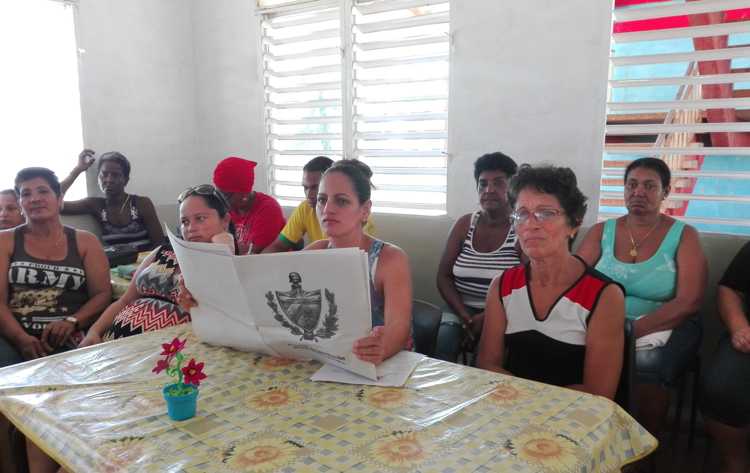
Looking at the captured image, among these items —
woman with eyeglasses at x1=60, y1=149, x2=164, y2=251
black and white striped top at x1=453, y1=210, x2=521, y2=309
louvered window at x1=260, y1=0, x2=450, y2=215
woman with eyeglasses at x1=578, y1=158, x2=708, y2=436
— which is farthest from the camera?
woman with eyeglasses at x1=60, y1=149, x2=164, y2=251

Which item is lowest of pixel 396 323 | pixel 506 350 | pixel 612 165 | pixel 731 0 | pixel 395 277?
pixel 506 350

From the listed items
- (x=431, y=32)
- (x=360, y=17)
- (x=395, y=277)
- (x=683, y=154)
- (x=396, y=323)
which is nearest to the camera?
(x=396, y=323)

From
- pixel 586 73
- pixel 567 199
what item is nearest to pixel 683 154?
pixel 586 73

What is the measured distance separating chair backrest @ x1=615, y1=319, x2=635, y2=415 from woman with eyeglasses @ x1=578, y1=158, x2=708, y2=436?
0.73 m

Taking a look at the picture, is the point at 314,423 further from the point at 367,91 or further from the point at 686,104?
the point at 367,91

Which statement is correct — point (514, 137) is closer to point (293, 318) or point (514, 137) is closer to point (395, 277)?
point (395, 277)

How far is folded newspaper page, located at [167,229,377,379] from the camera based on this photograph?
4.09ft

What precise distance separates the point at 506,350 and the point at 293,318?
73 centimetres

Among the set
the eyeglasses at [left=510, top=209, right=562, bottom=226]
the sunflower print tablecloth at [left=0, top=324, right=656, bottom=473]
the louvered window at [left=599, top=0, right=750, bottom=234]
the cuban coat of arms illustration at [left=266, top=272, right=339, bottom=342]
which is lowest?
the sunflower print tablecloth at [left=0, top=324, right=656, bottom=473]

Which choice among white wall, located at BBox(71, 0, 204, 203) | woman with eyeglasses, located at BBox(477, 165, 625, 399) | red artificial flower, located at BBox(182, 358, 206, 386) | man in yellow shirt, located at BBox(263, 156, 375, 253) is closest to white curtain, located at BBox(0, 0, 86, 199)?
white wall, located at BBox(71, 0, 204, 203)

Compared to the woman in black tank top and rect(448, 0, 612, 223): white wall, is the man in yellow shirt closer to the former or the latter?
rect(448, 0, 612, 223): white wall

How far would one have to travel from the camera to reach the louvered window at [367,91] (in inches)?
135

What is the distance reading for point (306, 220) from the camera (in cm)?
324

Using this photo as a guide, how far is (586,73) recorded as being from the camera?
9.45 feet
